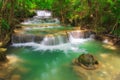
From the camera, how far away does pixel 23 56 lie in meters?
10.6

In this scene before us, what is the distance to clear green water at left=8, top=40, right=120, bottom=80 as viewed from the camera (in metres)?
8.10

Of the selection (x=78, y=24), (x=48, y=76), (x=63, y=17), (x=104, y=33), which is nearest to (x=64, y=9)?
(x=63, y=17)

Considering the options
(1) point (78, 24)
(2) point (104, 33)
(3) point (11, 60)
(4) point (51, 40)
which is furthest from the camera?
(1) point (78, 24)

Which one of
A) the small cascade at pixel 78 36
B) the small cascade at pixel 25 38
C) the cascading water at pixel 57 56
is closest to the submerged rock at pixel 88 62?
the cascading water at pixel 57 56

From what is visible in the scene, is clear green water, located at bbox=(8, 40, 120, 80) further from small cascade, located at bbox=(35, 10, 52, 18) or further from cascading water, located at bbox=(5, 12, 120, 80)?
small cascade, located at bbox=(35, 10, 52, 18)

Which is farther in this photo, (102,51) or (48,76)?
(102,51)

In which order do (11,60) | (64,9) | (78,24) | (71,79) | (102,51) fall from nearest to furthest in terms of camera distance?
(71,79)
(11,60)
(102,51)
(78,24)
(64,9)

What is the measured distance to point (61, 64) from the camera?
9.56m

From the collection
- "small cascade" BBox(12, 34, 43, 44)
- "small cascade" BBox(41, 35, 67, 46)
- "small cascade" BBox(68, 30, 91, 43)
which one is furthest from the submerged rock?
"small cascade" BBox(68, 30, 91, 43)

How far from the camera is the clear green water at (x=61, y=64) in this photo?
8.10 metres

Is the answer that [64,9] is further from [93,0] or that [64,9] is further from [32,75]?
[32,75]

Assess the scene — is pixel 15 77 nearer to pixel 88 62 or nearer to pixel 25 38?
pixel 88 62

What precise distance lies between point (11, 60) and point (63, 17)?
1118 centimetres

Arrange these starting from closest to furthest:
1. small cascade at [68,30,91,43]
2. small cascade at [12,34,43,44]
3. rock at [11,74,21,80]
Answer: rock at [11,74,21,80], small cascade at [12,34,43,44], small cascade at [68,30,91,43]
